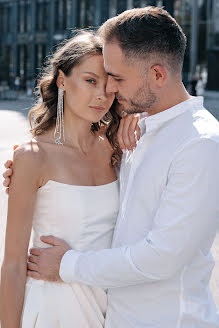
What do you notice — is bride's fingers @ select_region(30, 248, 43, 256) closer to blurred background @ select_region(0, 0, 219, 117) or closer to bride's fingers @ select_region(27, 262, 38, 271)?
bride's fingers @ select_region(27, 262, 38, 271)

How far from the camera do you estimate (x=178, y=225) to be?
6.66 feet

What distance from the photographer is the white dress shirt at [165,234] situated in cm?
203

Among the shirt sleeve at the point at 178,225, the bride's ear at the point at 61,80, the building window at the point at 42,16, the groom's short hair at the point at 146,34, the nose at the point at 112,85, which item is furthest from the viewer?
the building window at the point at 42,16

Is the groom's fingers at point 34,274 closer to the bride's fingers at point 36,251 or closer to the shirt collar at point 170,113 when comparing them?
the bride's fingers at point 36,251

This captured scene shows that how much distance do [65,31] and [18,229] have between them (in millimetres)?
46244

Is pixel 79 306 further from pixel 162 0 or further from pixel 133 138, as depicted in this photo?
pixel 162 0

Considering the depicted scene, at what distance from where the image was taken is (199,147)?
204 centimetres

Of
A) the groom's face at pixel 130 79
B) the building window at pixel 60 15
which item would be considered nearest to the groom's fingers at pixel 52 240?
the groom's face at pixel 130 79

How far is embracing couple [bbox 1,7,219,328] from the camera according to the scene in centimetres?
207

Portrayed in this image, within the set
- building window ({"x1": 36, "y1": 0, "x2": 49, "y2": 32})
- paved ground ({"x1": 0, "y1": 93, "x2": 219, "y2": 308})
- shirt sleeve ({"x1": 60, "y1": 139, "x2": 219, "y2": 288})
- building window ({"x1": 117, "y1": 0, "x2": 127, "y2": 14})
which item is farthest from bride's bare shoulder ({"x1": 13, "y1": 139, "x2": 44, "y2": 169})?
building window ({"x1": 36, "y1": 0, "x2": 49, "y2": 32})

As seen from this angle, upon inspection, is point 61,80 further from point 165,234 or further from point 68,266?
point 165,234

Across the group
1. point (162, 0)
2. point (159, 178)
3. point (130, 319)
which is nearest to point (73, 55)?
point (159, 178)

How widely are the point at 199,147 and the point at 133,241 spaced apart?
0.45 metres

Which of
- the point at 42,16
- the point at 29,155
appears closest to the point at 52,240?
the point at 29,155
